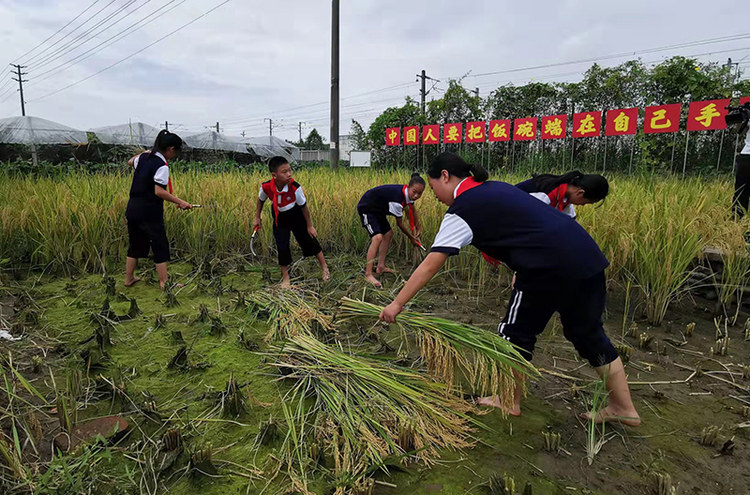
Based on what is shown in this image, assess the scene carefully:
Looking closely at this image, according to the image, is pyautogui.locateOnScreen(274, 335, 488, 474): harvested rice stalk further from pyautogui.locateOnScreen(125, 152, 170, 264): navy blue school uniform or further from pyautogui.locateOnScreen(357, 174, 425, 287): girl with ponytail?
pyautogui.locateOnScreen(125, 152, 170, 264): navy blue school uniform

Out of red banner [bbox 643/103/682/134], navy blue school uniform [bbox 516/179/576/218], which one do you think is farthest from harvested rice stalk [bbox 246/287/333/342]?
red banner [bbox 643/103/682/134]

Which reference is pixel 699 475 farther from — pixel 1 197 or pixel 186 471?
pixel 1 197

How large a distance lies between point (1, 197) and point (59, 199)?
79 cm

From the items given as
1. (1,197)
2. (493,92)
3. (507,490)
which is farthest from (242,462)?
(493,92)

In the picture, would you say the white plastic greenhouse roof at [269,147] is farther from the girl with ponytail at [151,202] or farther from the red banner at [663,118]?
the girl with ponytail at [151,202]

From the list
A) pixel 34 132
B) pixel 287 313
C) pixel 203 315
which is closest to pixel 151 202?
pixel 203 315

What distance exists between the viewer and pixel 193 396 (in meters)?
1.90

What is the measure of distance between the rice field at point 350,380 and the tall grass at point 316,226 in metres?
0.03

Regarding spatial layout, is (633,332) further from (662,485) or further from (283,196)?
(283,196)

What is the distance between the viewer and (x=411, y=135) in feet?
38.9

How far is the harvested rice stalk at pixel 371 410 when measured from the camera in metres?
1.53

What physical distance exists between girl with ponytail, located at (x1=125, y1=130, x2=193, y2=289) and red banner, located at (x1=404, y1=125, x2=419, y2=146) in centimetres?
889

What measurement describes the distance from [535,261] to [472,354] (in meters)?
0.48

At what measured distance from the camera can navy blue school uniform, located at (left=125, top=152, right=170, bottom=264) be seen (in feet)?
11.0
